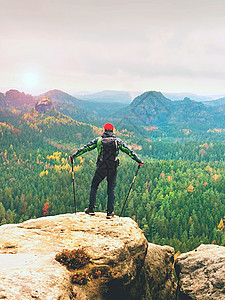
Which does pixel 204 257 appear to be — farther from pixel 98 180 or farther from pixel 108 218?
pixel 98 180

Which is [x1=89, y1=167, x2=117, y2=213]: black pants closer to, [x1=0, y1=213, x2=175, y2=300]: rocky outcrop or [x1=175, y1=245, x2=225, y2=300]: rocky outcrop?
Answer: [x1=0, y1=213, x2=175, y2=300]: rocky outcrop

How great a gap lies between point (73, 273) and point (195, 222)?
102 meters

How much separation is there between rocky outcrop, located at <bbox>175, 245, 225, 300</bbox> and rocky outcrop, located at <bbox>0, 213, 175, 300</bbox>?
2.34 metres

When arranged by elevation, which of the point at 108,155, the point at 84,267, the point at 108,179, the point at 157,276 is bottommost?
the point at 157,276

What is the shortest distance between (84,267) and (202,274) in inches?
507

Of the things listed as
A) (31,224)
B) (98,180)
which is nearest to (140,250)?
(98,180)

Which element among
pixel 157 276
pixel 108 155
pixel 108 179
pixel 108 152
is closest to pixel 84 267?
pixel 108 179

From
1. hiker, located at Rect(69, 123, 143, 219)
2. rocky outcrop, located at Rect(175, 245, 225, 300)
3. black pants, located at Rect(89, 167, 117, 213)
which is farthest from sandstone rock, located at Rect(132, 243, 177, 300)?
hiker, located at Rect(69, 123, 143, 219)

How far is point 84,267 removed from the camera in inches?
516

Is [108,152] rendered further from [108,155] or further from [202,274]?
[202,274]

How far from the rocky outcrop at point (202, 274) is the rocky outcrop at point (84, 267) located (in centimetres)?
234

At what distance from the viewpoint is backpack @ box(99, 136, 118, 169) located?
56.8ft

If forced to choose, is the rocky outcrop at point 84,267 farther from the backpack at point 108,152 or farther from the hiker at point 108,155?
the backpack at point 108,152

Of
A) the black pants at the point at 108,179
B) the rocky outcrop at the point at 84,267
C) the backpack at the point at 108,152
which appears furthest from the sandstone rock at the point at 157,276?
the backpack at the point at 108,152
